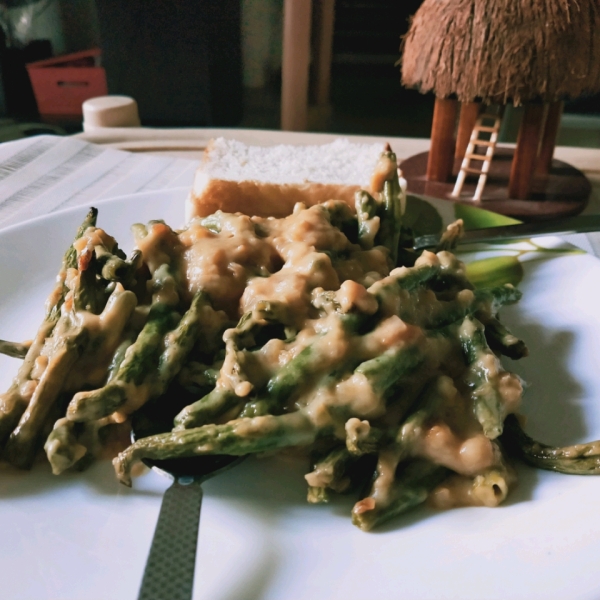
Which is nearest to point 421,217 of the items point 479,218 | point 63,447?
point 479,218

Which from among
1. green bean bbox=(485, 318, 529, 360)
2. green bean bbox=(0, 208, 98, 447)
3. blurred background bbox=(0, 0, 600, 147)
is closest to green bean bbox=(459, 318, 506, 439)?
green bean bbox=(485, 318, 529, 360)

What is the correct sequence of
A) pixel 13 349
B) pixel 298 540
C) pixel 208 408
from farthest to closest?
pixel 13 349, pixel 208 408, pixel 298 540

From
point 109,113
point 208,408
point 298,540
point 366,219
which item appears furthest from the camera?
point 109,113

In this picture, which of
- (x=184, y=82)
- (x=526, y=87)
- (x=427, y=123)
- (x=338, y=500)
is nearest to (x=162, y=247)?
(x=338, y=500)

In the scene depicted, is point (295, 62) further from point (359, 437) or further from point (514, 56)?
point (359, 437)

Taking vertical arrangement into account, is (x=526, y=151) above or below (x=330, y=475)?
above

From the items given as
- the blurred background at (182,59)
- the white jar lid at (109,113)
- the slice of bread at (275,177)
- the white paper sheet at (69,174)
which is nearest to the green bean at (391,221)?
the slice of bread at (275,177)

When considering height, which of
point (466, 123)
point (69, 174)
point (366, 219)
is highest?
point (366, 219)
